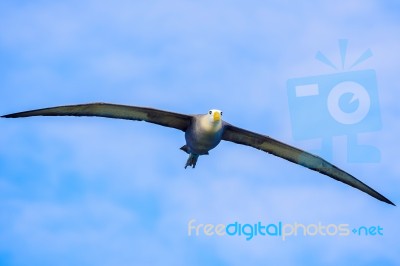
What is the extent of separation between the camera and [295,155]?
34.3 metres

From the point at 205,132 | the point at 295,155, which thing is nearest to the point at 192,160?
the point at 205,132

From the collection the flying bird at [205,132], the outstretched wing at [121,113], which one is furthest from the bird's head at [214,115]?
the outstretched wing at [121,113]

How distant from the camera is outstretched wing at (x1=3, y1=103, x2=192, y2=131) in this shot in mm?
30344

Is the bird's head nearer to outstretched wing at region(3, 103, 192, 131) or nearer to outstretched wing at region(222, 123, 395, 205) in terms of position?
outstretched wing at region(3, 103, 192, 131)

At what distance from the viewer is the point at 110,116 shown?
31781mm

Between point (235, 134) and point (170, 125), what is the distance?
2363mm

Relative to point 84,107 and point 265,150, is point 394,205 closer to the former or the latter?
point 265,150

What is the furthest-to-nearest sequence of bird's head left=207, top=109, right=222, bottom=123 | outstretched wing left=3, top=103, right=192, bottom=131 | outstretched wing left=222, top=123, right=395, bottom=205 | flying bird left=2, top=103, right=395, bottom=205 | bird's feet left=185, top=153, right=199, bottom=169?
outstretched wing left=222, top=123, right=395, bottom=205
bird's feet left=185, top=153, right=199, bottom=169
flying bird left=2, top=103, right=395, bottom=205
bird's head left=207, top=109, right=222, bottom=123
outstretched wing left=3, top=103, right=192, bottom=131

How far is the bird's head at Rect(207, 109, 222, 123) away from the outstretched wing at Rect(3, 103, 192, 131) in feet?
3.68

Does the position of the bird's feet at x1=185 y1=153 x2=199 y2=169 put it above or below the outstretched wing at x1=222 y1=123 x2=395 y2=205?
below

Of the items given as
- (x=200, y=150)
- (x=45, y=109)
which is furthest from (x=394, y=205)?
(x=45, y=109)

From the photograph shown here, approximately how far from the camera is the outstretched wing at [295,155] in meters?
33.2

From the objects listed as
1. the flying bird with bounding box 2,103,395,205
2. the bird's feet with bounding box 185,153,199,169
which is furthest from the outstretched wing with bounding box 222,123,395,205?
the bird's feet with bounding box 185,153,199,169

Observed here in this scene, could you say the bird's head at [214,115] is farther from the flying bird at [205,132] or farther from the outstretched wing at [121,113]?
the outstretched wing at [121,113]
